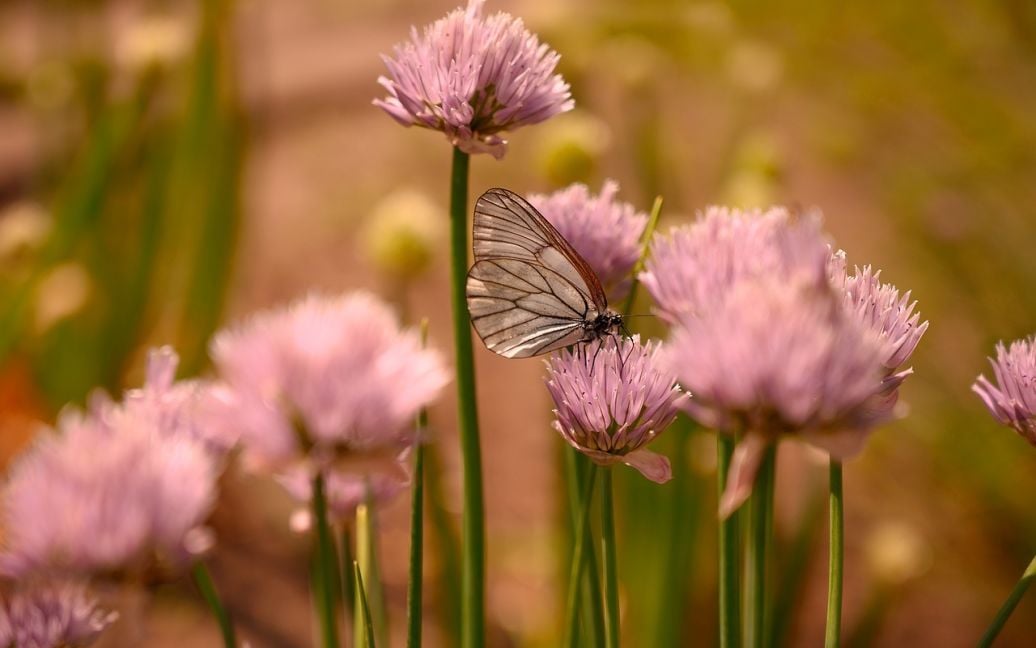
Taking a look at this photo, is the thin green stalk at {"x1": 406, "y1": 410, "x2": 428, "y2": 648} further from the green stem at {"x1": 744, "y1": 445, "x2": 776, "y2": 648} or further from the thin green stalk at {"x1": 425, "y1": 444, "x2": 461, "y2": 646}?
the thin green stalk at {"x1": 425, "y1": 444, "x2": 461, "y2": 646}

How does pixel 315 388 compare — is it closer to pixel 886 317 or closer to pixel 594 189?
pixel 886 317

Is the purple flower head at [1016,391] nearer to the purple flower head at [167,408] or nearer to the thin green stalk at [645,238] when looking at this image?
the thin green stalk at [645,238]

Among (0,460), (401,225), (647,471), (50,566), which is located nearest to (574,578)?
(647,471)

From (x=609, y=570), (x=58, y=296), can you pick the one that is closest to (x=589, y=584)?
(x=609, y=570)

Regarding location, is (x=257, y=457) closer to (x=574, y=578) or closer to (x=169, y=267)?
(x=574, y=578)

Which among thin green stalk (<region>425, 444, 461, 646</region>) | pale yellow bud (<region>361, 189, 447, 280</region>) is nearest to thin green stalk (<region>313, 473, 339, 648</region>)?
thin green stalk (<region>425, 444, 461, 646</region>)

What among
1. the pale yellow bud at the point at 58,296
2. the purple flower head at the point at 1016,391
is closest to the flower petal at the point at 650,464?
the purple flower head at the point at 1016,391
